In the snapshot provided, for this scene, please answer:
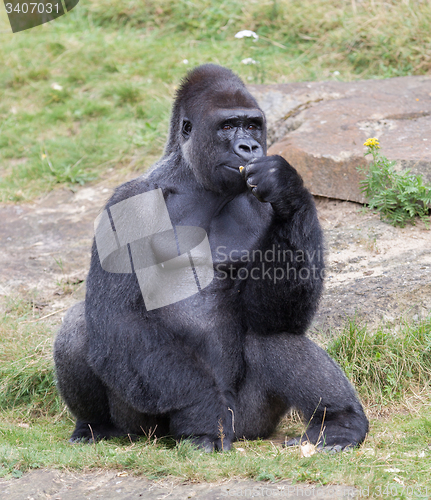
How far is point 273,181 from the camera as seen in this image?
3.20m

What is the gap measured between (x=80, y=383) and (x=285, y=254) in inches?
54.5

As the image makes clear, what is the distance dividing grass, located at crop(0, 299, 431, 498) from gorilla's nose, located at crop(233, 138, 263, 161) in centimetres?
137

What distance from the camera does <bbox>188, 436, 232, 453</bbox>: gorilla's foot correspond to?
10.7 feet

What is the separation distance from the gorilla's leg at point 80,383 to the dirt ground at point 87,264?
31.7 inches

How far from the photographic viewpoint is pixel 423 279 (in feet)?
14.5

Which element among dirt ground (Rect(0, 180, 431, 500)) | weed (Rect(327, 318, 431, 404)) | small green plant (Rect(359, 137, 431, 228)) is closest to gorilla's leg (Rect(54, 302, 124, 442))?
dirt ground (Rect(0, 180, 431, 500))

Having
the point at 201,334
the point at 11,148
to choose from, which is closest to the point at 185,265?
the point at 201,334

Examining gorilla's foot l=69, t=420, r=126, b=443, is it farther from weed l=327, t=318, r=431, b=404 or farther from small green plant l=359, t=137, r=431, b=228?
small green plant l=359, t=137, r=431, b=228

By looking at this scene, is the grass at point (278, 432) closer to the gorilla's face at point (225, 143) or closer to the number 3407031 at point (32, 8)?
the gorilla's face at point (225, 143)

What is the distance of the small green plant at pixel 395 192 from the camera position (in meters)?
5.10

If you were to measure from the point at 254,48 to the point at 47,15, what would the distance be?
11.1 feet

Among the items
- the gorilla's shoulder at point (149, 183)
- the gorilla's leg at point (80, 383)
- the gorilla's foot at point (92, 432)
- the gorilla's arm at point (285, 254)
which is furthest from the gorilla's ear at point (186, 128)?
the gorilla's foot at point (92, 432)

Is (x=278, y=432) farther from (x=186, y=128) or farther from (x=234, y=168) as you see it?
(x=186, y=128)

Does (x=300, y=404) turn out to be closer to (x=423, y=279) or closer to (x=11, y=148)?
(x=423, y=279)
